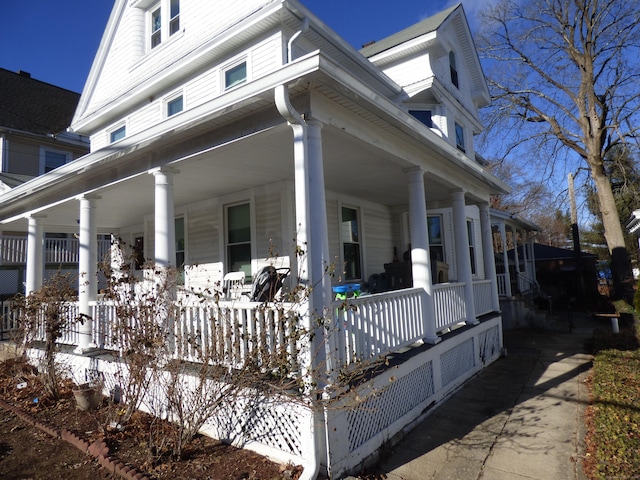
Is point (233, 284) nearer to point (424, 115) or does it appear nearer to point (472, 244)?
point (424, 115)

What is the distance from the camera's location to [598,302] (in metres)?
17.1

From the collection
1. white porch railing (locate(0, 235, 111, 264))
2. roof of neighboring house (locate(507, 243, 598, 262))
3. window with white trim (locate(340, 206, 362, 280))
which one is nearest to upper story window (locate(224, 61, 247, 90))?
window with white trim (locate(340, 206, 362, 280))

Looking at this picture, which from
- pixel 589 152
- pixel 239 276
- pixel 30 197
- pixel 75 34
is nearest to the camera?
pixel 239 276

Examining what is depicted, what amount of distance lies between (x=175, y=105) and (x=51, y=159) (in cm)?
1023

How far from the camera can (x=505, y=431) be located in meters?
4.76

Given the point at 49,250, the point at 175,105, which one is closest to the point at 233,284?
the point at 175,105

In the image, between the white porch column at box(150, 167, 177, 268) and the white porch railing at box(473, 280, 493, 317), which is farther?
the white porch railing at box(473, 280, 493, 317)

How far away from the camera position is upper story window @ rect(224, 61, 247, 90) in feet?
27.7

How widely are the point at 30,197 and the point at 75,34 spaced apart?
7.98 metres

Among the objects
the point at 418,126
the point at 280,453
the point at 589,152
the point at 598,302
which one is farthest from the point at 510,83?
the point at 280,453

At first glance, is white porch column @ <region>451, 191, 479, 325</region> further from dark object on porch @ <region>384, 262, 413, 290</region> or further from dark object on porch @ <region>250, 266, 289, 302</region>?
dark object on porch @ <region>250, 266, 289, 302</region>

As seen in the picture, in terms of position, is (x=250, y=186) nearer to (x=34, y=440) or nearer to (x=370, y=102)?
(x=370, y=102)

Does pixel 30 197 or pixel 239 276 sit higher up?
pixel 30 197

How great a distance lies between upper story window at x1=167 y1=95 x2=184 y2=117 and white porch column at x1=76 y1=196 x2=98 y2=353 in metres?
3.79
